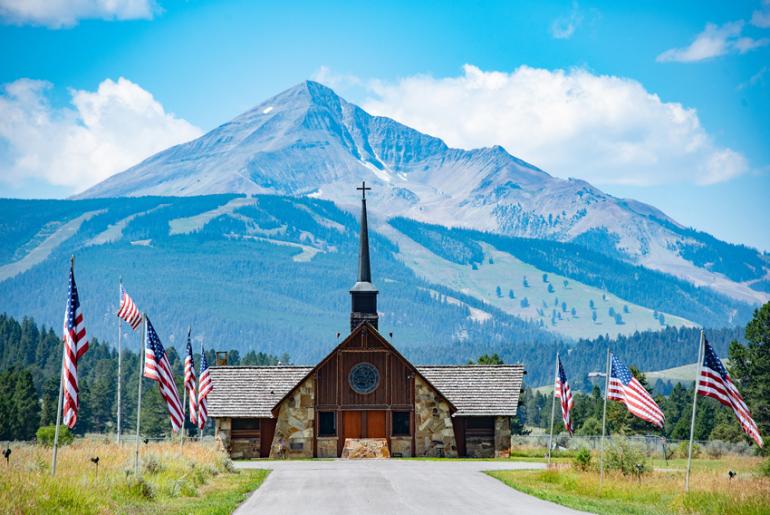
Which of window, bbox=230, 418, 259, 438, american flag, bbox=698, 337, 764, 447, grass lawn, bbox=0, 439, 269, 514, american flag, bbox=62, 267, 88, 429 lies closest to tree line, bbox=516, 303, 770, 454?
window, bbox=230, 418, 259, 438

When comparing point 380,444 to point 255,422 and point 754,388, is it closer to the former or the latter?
point 255,422

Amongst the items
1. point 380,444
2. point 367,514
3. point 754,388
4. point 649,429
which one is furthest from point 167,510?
point 649,429

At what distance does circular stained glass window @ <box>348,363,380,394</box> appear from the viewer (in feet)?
227

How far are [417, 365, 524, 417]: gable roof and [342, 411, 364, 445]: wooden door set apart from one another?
4643 mm

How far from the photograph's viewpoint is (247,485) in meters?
40.8

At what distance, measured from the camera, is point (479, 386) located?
230 ft

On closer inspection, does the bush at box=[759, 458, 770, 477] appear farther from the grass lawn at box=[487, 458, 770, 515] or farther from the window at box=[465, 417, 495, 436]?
the window at box=[465, 417, 495, 436]

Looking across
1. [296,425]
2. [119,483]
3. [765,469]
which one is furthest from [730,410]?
[119,483]

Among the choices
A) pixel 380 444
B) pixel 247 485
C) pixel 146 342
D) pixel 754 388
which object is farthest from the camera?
pixel 754 388

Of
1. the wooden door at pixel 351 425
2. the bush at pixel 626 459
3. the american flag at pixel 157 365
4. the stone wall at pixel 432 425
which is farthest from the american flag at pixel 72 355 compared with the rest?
the stone wall at pixel 432 425

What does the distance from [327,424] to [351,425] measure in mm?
1372

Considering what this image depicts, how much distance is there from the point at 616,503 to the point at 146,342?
49.6 feet

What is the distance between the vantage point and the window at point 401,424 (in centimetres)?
6881

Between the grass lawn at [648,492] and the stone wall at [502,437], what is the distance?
71.6 feet
